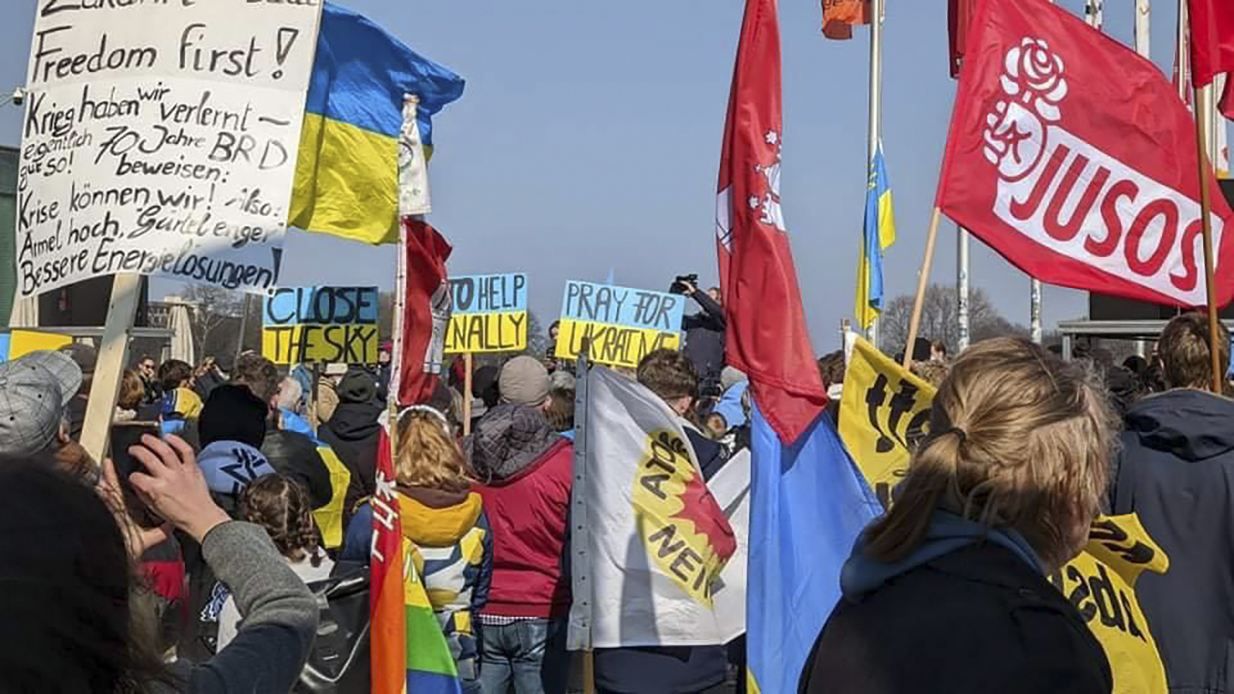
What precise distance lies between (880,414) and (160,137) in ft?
7.91

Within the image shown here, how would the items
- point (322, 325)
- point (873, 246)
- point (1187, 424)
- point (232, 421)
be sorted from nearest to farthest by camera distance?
point (1187, 424) < point (232, 421) < point (873, 246) < point (322, 325)

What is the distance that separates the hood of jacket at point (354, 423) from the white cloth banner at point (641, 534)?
3223mm

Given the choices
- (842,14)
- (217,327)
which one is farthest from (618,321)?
(217,327)

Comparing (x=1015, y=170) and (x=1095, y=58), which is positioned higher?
(x=1095, y=58)

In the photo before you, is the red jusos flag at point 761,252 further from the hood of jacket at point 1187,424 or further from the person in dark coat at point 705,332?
the person in dark coat at point 705,332

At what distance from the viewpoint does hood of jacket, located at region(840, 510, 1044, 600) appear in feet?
8.22

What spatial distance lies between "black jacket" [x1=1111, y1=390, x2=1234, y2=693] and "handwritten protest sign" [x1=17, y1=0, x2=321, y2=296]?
290 centimetres

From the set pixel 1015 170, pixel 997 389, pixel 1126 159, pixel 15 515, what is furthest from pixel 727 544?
pixel 15 515

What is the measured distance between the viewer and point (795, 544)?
4789 millimetres

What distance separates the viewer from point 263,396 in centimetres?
879

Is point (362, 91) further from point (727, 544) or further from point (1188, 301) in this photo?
point (1188, 301)

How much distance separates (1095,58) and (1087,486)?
3.87m

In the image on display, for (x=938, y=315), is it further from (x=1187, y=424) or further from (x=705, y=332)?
(x=1187, y=424)

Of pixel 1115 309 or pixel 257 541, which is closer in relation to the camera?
pixel 257 541
